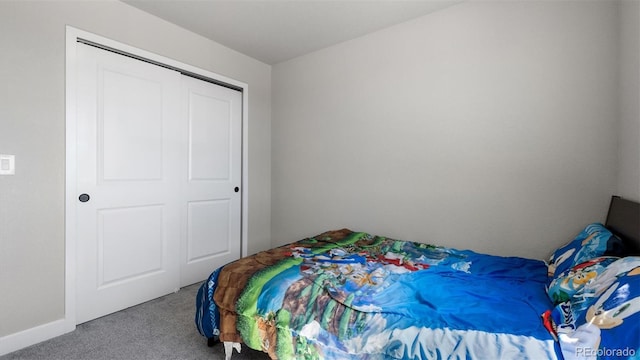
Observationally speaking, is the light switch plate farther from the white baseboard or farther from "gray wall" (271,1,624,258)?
"gray wall" (271,1,624,258)

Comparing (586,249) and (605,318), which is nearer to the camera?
(605,318)

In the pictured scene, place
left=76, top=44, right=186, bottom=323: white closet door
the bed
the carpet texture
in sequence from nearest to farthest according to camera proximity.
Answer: the bed → the carpet texture → left=76, top=44, right=186, bottom=323: white closet door

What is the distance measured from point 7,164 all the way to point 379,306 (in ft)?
8.06

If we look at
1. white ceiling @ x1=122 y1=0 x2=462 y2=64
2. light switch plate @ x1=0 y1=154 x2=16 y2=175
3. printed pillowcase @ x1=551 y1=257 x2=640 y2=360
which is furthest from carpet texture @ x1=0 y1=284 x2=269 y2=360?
white ceiling @ x1=122 y1=0 x2=462 y2=64

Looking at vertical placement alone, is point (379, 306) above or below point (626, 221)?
below

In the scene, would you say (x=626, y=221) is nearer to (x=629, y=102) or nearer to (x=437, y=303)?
(x=629, y=102)

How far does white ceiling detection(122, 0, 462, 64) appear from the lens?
2412 mm

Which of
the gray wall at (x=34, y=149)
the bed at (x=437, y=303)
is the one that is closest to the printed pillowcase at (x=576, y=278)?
the bed at (x=437, y=303)

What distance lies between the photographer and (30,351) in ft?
6.14

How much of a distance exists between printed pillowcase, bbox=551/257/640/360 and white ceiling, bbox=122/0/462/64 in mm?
2216

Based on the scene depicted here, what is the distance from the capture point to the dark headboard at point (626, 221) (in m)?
1.41

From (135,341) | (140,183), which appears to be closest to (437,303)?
(135,341)

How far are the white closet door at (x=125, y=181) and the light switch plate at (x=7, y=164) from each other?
1.14 ft

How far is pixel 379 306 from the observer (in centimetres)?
138
